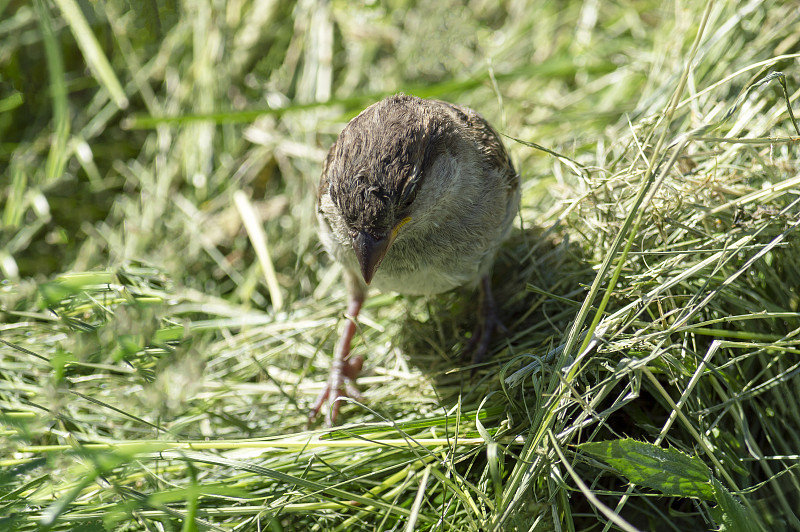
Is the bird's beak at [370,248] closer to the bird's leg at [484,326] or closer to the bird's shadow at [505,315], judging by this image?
the bird's shadow at [505,315]

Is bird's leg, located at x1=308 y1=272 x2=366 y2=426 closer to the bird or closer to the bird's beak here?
the bird

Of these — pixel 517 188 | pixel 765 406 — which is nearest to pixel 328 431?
pixel 517 188

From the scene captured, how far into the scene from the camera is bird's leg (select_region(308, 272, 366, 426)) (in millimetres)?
3016

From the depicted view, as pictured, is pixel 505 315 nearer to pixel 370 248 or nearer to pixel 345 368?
pixel 345 368

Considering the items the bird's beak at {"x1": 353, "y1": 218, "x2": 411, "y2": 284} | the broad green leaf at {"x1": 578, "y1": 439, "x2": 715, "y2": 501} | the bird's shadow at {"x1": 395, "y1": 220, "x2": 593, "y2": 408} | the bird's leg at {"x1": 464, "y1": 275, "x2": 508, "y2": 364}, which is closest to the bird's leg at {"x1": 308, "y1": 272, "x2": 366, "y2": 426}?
the bird's shadow at {"x1": 395, "y1": 220, "x2": 593, "y2": 408}

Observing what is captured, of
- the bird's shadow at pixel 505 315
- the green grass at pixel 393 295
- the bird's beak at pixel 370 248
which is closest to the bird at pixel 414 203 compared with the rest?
the bird's beak at pixel 370 248

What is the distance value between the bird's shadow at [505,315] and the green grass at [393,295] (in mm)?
17

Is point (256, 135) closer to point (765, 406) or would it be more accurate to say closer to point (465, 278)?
point (465, 278)

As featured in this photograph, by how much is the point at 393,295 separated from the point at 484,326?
610mm

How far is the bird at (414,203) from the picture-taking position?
226 cm

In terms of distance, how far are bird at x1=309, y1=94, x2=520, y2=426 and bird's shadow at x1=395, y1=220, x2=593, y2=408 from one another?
0.13 meters

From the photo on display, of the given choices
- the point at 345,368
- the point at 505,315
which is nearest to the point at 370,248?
the point at 345,368

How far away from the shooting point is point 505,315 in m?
3.17

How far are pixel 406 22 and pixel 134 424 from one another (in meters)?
3.44
